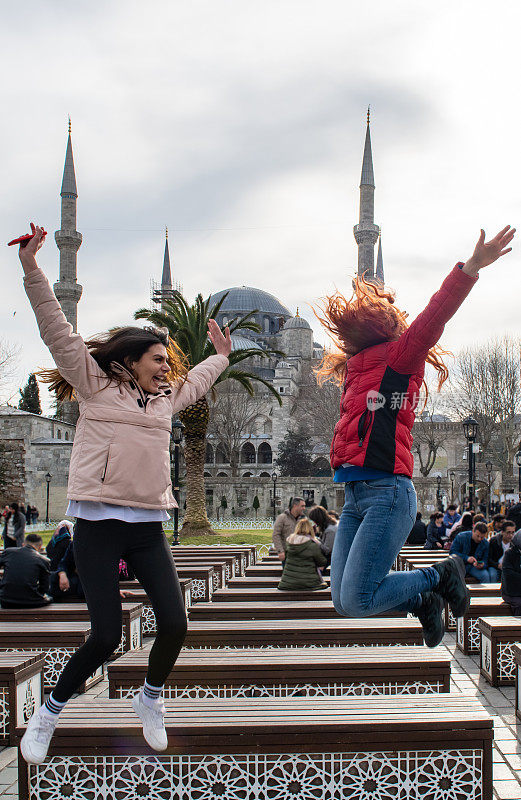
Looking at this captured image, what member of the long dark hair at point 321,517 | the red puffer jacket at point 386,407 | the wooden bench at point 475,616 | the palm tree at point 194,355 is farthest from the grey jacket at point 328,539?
the palm tree at point 194,355

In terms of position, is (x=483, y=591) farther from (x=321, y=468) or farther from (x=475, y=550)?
(x=321, y=468)

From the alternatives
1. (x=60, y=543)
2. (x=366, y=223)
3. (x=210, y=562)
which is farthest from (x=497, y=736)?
(x=366, y=223)

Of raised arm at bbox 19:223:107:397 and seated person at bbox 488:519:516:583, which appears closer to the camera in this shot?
raised arm at bbox 19:223:107:397

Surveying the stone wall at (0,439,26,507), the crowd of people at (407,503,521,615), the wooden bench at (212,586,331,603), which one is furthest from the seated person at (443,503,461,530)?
the stone wall at (0,439,26,507)

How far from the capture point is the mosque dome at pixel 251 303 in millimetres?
90938

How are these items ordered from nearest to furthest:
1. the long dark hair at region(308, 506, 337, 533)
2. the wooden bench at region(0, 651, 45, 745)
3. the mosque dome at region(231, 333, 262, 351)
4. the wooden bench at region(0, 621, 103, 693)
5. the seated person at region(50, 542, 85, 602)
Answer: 1. the wooden bench at region(0, 651, 45, 745)
2. the wooden bench at region(0, 621, 103, 693)
3. the seated person at region(50, 542, 85, 602)
4. the long dark hair at region(308, 506, 337, 533)
5. the mosque dome at region(231, 333, 262, 351)

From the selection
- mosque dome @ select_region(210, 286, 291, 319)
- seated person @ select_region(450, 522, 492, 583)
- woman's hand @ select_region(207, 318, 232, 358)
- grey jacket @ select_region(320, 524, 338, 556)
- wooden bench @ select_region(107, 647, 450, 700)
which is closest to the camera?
woman's hand @ select_region(207, 318, 232, 358)

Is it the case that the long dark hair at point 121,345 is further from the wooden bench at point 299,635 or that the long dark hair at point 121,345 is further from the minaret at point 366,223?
the minaret at point 366,223

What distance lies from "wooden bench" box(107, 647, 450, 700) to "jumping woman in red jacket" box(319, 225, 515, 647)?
3.36 ft

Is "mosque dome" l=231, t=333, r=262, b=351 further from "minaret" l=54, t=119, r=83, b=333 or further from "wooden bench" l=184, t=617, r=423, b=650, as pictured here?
"wooden bench" l=184, t=617, r=423, b=650

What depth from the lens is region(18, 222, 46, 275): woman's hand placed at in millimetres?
2875

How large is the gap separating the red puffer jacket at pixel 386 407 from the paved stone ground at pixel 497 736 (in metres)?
1.87

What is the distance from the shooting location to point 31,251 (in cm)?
289

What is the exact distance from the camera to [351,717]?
3.32 meters
